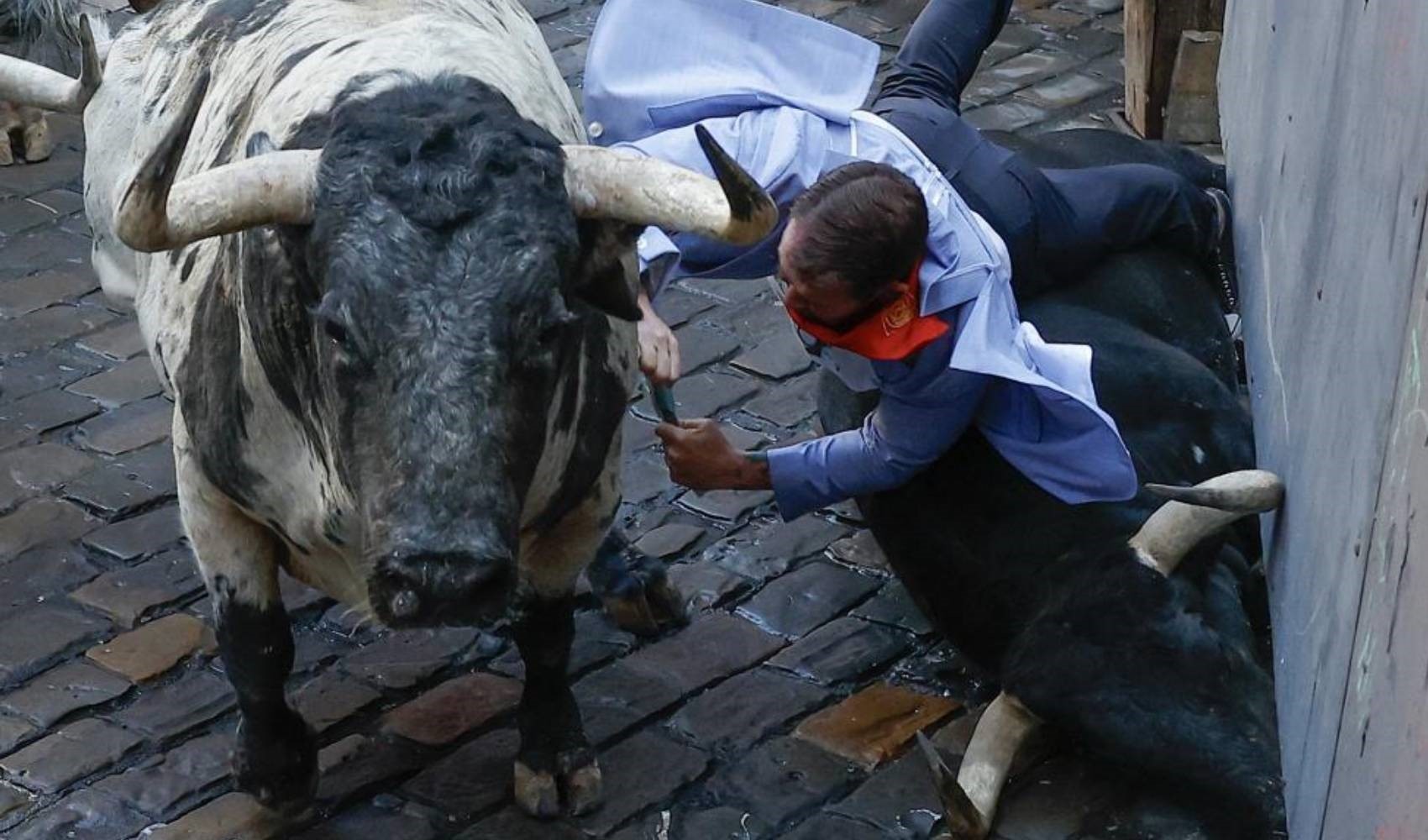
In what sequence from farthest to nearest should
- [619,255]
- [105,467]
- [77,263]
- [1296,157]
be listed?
[77,263] < [105,467] < [1296,157] < [619,255]

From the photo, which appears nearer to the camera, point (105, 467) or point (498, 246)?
point (498, 246)

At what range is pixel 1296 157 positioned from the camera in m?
5.33

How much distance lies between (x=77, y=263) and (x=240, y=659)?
9.56 feet

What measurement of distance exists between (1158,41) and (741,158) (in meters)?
3.24

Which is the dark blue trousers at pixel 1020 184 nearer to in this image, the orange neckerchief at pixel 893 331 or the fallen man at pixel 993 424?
the fallen man at pixel 993 424

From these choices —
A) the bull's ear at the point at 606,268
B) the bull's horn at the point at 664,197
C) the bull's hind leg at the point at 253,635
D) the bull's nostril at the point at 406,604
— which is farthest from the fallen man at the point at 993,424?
the bull's nostril at the point at 406,604

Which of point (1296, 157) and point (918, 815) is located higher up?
point (1296, 157)

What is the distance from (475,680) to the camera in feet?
17.0

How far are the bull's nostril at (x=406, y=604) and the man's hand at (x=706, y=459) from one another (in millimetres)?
1312

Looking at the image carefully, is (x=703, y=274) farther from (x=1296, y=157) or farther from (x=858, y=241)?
(x=1296, y=157)

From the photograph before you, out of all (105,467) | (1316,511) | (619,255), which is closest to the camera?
(619,255)

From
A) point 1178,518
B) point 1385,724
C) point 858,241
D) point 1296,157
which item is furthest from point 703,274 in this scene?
point 1385,724

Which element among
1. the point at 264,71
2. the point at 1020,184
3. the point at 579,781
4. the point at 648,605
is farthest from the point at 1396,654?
the point at 264,71

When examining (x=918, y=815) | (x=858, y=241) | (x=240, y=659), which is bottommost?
(x=918, y=815)
